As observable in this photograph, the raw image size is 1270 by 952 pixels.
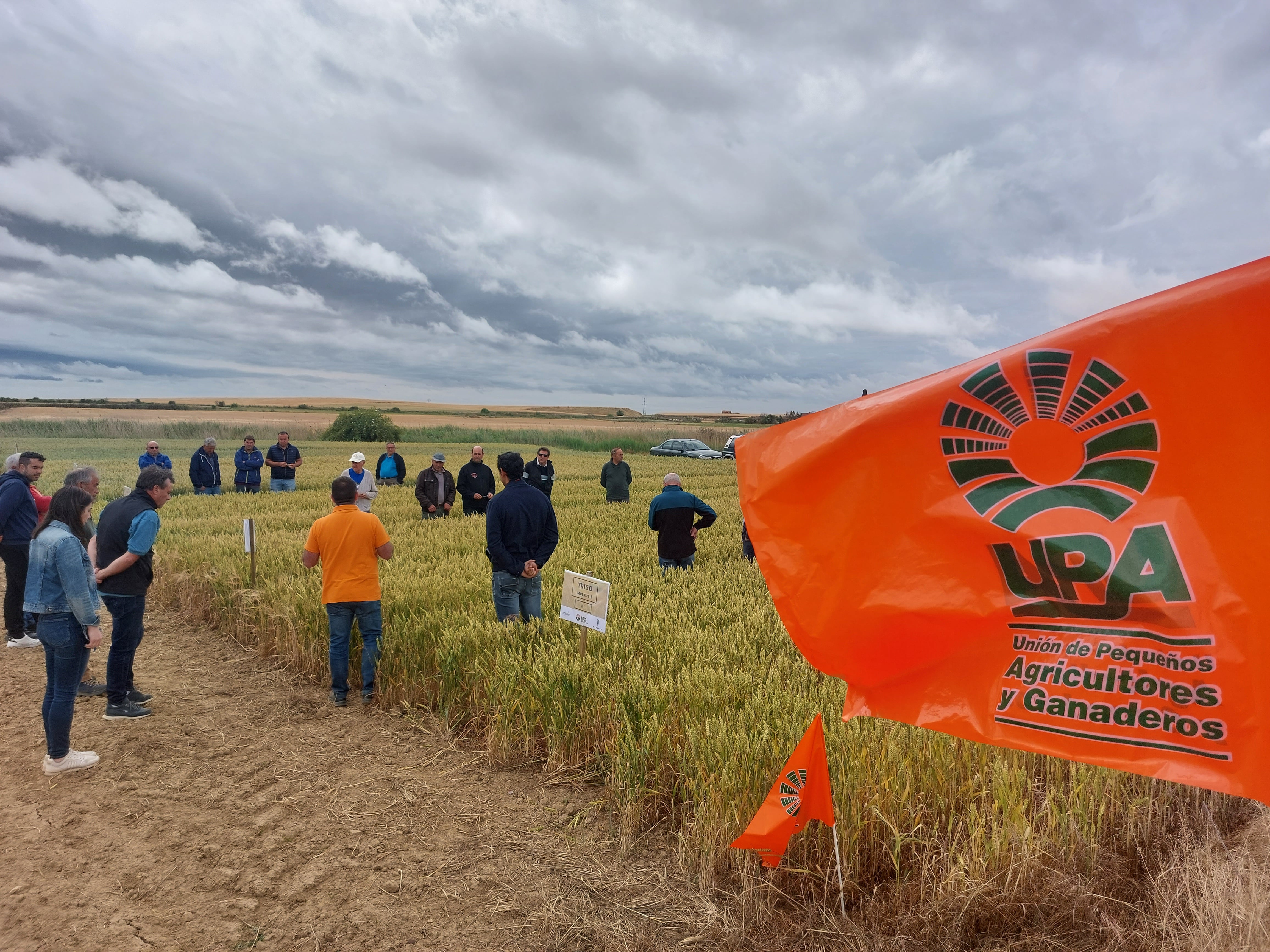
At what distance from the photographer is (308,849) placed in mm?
3957

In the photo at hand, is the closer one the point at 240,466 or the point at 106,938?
the point at 106,938

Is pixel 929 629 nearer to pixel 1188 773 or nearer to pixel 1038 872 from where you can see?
pixel 1188 773

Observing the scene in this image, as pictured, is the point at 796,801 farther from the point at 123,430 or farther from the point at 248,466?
the point at 123,430

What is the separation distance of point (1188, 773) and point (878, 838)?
5.29ft

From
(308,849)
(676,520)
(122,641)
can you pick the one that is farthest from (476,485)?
(308,849)

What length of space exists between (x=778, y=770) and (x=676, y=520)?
5.41m

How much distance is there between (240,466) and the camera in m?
18.9

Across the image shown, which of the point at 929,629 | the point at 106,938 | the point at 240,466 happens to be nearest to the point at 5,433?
the point at 240,466

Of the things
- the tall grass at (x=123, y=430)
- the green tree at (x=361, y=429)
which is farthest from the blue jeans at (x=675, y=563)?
the green tree at (x=361, y=429)

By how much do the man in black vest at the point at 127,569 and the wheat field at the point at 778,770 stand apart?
1398 mm

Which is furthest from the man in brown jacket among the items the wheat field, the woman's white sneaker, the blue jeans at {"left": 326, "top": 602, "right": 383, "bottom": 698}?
the woman's white sneaker

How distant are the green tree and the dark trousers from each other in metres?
50.4

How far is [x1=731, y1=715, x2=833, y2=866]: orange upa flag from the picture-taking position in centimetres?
286

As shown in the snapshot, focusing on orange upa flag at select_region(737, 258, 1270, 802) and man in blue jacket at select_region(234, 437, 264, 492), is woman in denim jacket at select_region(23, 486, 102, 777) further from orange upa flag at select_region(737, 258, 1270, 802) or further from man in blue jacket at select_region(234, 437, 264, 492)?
man in blue jacket at select_region(234, 437, 264, 492)
